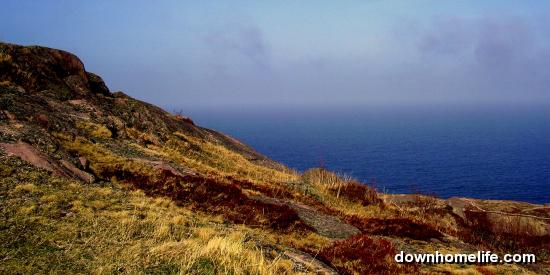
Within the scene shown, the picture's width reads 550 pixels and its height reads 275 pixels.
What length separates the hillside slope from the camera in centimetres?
757

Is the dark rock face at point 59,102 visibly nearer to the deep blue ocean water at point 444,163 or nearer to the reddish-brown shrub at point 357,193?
the reddish-brown shrub at point 357,193

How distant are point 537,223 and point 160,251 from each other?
22300mm

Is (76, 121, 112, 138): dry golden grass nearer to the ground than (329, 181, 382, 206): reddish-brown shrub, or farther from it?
farther from it

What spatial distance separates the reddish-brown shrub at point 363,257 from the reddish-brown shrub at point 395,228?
9.28 ft

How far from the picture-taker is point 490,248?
17.3 metres

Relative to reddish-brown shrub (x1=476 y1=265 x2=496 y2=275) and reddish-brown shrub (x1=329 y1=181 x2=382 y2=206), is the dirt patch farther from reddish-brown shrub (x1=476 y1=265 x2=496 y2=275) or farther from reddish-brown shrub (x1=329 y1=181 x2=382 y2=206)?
reddish-brown shrub (x1=329 y1=181 x2=382 y2=206)

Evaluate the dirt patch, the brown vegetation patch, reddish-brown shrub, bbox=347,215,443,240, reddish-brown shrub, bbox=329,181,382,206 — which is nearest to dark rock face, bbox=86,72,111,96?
the brown vegetation patch

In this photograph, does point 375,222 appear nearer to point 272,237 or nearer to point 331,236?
point 331,236

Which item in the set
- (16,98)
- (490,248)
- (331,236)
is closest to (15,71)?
(16,98)

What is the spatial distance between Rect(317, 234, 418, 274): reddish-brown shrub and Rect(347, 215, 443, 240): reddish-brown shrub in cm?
283

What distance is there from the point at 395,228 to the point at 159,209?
1009 centimetres

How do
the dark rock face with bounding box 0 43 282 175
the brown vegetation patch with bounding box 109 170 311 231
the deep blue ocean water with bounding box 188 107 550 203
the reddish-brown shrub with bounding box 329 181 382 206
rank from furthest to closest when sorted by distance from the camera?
the deep blue ocean water with bounding box 188 107 550 203 < the reddish-brown shrub with bounding box 329 181 382 206 < the dark rock face with bounding box 0 43 282 175 < the brown vegetation patch with bounding box 109 170 311 231

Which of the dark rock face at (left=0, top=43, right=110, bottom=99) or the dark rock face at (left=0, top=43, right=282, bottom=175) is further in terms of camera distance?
the dark rock face at (left=0, top=43, right=110, bottom=99)

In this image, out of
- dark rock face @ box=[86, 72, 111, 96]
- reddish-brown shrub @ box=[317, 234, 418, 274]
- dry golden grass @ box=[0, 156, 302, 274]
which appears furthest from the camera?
dark rock face @ box=[86, 72, 111, 96]
